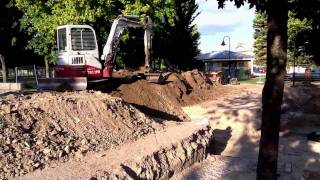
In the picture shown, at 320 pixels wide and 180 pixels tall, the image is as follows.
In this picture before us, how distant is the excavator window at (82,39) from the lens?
67.5 feet

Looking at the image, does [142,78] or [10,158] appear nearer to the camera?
[10,158]

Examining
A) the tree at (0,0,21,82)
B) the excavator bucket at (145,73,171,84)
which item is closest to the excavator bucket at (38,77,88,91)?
the excavator bucket at (145,73,171,84)

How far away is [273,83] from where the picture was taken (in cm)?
762

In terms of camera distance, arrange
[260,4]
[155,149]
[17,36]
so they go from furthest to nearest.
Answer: [17,36], [155,149], [260,4]

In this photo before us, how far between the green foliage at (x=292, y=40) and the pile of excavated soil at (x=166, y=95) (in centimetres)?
1254

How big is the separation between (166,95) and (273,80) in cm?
1592

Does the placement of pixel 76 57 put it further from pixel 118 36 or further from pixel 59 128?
pixel 59 128

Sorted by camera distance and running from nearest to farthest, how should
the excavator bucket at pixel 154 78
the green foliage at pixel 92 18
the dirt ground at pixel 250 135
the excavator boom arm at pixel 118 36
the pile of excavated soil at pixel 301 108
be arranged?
the dirt ground at pixel 250 135
the excavator boom arm at pixel 118 36
the pile of excavated soil at pixel 301 108
the excavator bucket at pixel 154 78
the green foliage at pixel 92 18

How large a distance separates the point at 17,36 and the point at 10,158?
30814 mm

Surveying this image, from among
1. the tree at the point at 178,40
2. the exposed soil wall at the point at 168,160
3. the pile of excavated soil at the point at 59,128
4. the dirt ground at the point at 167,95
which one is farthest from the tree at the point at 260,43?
the pile of excavated soil at the point at 59,128

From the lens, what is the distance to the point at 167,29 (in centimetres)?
4638

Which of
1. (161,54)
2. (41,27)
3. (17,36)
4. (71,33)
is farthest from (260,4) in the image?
(161,54)

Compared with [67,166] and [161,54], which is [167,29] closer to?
[161,54]

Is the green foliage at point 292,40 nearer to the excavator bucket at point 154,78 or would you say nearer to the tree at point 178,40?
the tree at point 178,40
